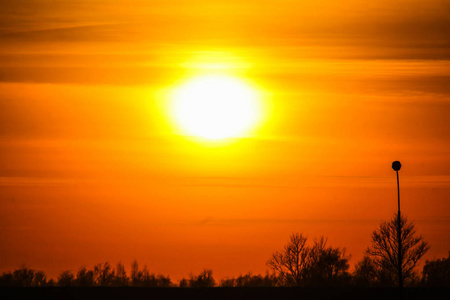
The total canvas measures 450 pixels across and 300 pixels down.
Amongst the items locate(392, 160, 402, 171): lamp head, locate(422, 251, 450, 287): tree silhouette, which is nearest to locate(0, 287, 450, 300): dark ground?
locate(392, 160, 402, 171): lamp head

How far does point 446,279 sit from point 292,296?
96.6ft

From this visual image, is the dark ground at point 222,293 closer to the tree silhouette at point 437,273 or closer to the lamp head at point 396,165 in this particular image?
the lamp head at point 396,165

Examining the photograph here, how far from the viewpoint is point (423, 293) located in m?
72.1

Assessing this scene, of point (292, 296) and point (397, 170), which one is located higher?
point (397, 170)

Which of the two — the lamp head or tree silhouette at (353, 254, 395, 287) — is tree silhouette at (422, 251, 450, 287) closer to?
tree silhouette at (353, 254, 395, 287)

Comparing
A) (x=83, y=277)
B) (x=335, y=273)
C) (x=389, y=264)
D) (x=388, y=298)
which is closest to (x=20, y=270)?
(x=83, y=277)

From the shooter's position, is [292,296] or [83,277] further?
[83,277]

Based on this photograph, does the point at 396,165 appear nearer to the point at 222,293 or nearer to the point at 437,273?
the point at 222,293

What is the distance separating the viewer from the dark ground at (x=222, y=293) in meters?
70.8

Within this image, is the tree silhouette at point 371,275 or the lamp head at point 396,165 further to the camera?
the tree silhouette at point 371,275

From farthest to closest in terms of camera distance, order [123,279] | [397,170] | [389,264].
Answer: [123,279]
[389,264]
[397,170]

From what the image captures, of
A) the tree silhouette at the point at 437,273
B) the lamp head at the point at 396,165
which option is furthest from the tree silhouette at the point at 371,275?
the lamp head at the point at 396,165

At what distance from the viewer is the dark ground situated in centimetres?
7081

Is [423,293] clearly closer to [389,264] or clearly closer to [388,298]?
[388,298]
